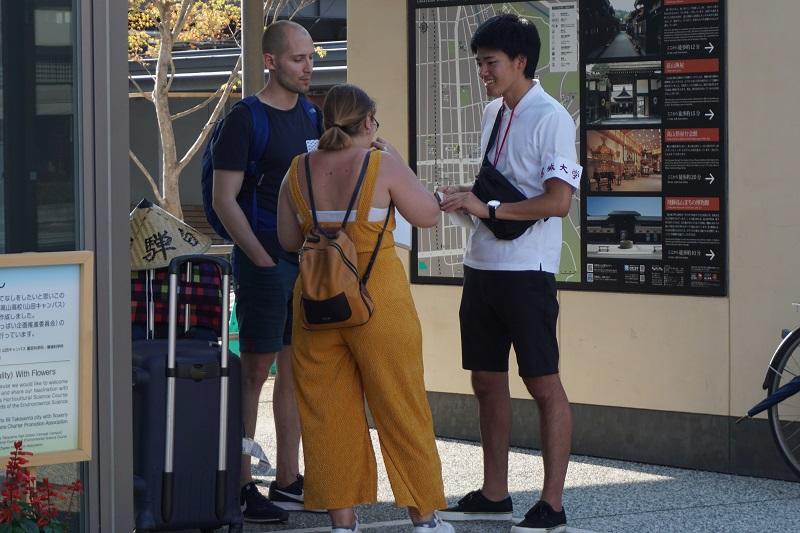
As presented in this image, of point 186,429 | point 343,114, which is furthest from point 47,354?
point 343,114

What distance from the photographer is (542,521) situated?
518cm

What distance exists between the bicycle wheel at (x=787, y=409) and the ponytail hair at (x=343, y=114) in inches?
99.1

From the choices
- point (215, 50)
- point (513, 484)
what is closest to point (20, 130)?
point (513, 484)

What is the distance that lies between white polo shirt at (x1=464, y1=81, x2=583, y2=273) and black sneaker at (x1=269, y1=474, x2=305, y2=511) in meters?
1.31

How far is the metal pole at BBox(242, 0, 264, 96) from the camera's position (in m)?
8.25

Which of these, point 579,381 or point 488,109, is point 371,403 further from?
point 579,381

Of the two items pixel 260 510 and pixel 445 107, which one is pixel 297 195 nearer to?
pixel 260 510

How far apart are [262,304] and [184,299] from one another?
1.42ft

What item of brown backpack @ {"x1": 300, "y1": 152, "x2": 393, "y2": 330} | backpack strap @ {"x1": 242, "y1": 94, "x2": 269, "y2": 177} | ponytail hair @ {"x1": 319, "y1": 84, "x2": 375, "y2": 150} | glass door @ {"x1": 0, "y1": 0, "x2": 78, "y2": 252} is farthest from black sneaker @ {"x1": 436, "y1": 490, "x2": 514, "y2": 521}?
glass door @ {"x1": 0, "y1": 0, "x2": 78, "y2": 252}

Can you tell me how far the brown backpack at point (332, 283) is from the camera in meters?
4.40

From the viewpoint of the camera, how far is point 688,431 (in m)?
6.44

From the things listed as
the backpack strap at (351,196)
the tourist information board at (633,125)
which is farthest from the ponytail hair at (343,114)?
the tourist information board at (633,125)

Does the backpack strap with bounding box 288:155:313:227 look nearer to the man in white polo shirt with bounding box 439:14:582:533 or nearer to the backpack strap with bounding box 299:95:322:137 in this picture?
the man in white polo shirt with bounding box 439:14:582:533

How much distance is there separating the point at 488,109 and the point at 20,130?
212 centimetres
